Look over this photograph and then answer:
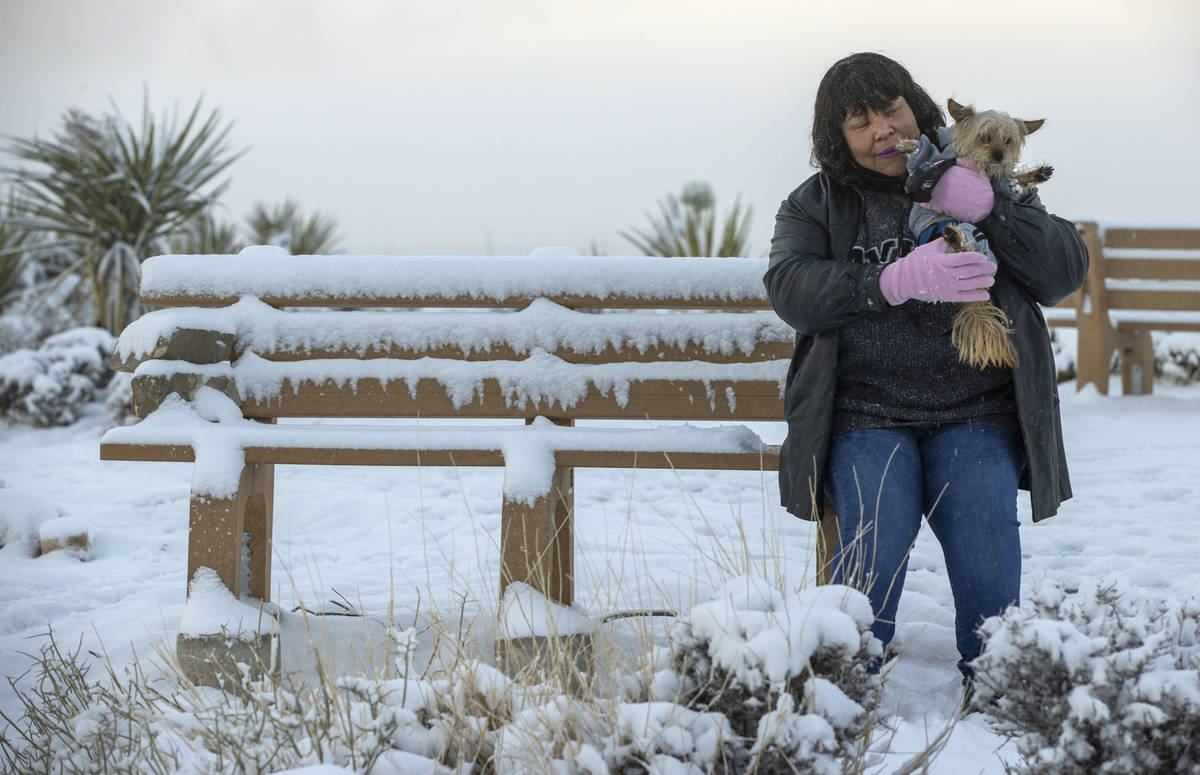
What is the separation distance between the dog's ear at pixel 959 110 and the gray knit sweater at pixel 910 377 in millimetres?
246

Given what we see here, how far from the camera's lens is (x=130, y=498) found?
562 centimetres

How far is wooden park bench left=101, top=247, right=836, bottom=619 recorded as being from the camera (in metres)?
2.83

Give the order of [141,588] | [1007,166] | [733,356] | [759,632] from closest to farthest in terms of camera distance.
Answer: [759,632] → [1007,166] → [733,356] → [141,588]

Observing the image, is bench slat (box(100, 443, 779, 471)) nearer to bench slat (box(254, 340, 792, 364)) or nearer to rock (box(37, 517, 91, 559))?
bench slat (box(254, 340, 792, 364))

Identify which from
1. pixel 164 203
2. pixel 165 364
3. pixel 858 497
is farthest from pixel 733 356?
pixel 164 203

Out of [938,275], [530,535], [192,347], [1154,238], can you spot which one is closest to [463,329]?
[530,535]

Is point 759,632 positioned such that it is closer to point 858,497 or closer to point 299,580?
point 858,497

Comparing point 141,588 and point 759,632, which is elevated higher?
point 759,632

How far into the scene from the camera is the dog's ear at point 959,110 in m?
2.33

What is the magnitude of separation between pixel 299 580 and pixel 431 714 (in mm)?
2277

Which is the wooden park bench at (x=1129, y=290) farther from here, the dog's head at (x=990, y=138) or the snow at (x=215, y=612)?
the snow at (x=215, y=612)

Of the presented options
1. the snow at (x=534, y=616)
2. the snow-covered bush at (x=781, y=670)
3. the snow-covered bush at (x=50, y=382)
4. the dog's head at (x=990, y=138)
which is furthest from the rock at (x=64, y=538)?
the snow-covered bush at (x=50, y=382)

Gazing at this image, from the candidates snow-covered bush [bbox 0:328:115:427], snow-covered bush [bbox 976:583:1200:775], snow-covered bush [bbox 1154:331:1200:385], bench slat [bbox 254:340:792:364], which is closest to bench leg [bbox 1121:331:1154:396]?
snow-covered bush [bbox 1154:331:1200:385]

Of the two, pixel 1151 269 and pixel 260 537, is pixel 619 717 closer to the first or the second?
pixel 260 537
